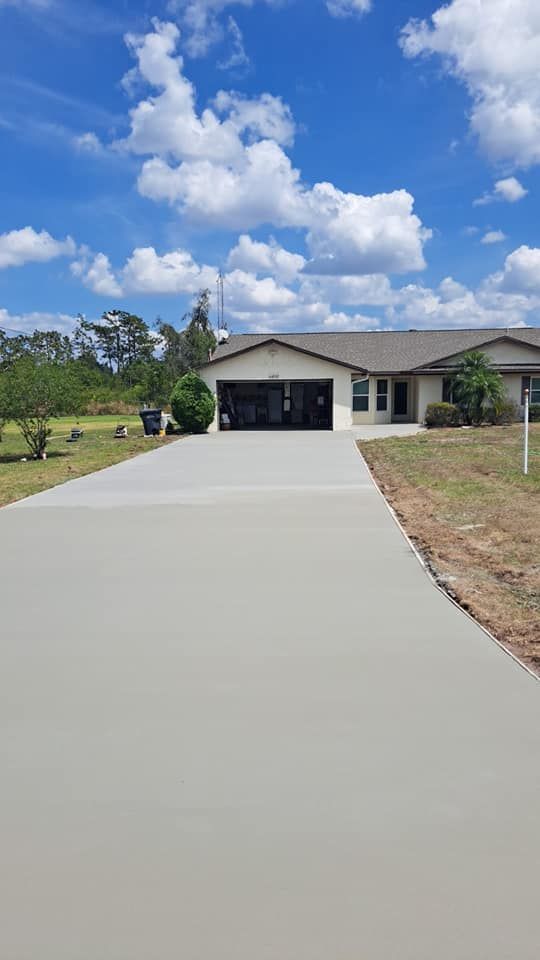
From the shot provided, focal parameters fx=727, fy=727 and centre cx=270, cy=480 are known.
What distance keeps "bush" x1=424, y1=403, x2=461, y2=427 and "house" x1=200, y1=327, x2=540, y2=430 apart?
1895 millimetres

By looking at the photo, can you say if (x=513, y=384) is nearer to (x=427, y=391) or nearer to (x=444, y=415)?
(x=427, y=391)

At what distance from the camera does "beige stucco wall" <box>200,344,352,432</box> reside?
29812mm

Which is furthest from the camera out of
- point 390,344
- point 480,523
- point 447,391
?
point 390,344

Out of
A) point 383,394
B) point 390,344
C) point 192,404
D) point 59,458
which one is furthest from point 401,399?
point 59,458

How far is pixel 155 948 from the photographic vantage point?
2.33 metres

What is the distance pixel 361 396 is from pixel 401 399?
2140 mm

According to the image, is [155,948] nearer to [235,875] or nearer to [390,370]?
[235,875]

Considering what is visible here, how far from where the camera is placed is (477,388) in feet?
95.5

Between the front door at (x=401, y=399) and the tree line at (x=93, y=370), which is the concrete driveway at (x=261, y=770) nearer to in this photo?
the tree line at (x=93, y=370)

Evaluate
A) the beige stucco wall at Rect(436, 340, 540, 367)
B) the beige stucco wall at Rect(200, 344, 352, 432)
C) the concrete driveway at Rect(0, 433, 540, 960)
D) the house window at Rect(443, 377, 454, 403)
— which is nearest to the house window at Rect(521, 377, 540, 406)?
the beige stucco wall at Rect(436, 340, 540, 367)

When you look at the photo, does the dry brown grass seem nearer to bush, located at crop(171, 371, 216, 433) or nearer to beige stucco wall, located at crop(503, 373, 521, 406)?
bush, located at crop(171, 371, 216, 433)

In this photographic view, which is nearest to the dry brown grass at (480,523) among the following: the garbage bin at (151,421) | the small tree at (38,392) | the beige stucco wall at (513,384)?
the small tree at (38,392)

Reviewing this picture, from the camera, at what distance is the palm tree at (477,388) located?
2916 centimetres

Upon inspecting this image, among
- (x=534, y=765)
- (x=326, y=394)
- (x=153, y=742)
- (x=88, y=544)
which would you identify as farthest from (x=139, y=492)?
(x=326, y=394)
